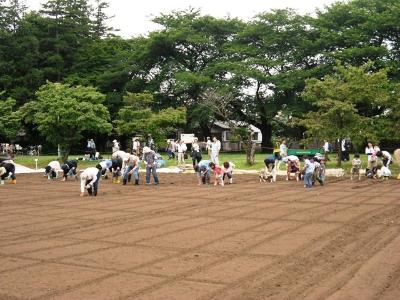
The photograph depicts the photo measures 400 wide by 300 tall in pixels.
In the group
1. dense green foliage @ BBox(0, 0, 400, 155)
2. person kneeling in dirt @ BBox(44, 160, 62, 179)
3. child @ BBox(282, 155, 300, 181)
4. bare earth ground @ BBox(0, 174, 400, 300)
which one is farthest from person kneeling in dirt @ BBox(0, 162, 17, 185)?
dense green foliage @ BBox(0, 0, 400, 155)

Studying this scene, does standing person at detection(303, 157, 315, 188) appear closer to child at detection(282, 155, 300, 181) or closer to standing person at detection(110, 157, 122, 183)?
child at detection(282, 155, 300, 181)

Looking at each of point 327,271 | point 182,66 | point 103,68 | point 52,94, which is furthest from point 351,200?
point 103,68

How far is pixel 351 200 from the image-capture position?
1276cm

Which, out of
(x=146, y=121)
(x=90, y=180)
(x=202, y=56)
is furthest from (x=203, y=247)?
(x=202, y=56)

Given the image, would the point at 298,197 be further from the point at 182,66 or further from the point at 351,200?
the point at 182,66

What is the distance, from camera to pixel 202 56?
143ft

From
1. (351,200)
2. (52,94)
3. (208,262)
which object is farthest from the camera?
(52,94)

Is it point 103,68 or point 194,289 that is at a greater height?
point 103,68

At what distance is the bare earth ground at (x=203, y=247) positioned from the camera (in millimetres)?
5480

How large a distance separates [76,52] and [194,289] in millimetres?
41089

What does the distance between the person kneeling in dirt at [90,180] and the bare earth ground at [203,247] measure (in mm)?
856

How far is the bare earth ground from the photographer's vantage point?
548 cm

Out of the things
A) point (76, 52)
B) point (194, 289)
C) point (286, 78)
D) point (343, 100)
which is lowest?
point (194, 289)

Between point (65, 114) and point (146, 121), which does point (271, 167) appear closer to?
point (146, 121)
